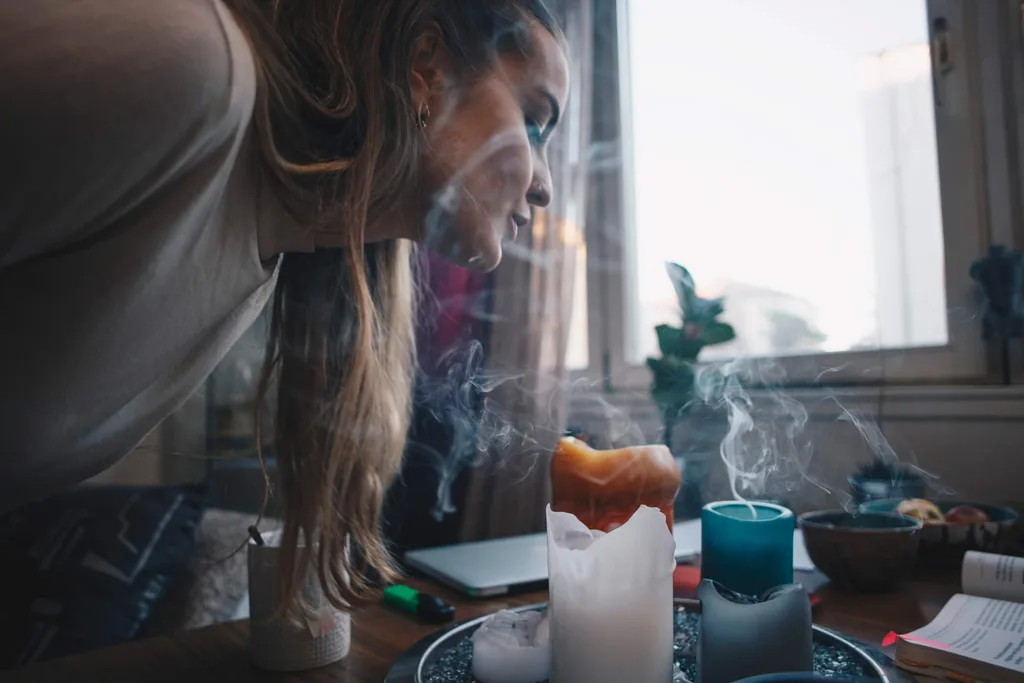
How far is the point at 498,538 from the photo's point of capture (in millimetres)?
1082

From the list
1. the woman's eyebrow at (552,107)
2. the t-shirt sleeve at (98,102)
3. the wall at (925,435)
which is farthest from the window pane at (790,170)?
the t-shirt sleeve at (98,102)

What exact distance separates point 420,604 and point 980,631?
543 millimetres

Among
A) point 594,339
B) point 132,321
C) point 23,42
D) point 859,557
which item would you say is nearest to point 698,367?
point 594,339

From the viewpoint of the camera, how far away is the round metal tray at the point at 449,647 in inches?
20.6

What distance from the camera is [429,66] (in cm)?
68

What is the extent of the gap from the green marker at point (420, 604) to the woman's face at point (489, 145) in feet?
1.25

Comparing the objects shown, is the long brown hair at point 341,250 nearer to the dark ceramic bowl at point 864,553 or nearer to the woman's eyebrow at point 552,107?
the woman's eyebrow at point 552,107

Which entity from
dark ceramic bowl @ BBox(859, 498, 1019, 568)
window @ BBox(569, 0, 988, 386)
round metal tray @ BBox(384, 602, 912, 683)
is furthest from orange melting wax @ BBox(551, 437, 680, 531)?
window @ BBox(569, 0, 988, 386)

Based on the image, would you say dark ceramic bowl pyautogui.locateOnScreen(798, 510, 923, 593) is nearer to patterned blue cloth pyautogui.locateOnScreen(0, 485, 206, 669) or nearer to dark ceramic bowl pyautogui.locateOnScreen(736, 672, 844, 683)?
dark ceramic bowl pyautogui.locateOnScreen(736, 672, 844, 683)

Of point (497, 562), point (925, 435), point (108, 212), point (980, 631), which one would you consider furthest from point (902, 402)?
point (108, 212)

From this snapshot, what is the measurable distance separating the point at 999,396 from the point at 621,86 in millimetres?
998

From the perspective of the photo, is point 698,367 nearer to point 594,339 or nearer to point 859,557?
point 594,339

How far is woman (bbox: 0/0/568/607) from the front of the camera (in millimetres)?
416

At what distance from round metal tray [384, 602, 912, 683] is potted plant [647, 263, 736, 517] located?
1.93 feet
